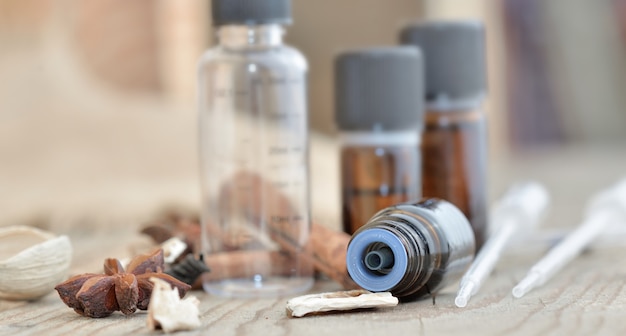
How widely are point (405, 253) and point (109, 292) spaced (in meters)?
0.25

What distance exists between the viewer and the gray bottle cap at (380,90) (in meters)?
1.00

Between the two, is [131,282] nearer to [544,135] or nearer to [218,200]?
[218,200]

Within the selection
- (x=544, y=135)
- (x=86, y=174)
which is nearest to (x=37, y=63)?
(x=86, y=174)

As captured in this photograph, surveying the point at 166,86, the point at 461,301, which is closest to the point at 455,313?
the point at 461,301

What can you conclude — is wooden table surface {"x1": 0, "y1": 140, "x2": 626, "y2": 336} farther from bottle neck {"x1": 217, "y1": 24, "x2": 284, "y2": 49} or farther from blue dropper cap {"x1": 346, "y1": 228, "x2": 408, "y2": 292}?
bottle neck {"x1": 217, "y1": 24, "x2": 284, "y2": 49}

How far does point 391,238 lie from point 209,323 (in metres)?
0.16

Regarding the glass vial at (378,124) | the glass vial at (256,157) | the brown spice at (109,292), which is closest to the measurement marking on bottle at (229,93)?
the glass vial at (256,157)

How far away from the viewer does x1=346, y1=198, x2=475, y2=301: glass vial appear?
0.82m

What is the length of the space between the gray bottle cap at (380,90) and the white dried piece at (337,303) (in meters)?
0.24

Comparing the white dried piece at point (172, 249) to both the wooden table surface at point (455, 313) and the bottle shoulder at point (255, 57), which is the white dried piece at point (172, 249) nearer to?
the wooden table surface at point (455, 313)

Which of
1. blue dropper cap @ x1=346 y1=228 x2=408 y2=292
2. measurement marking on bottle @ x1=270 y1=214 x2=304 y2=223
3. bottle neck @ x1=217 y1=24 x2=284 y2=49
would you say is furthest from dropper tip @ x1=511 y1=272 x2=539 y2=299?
bottle neck @ x1=217 y1=24 x2=284 y2=49

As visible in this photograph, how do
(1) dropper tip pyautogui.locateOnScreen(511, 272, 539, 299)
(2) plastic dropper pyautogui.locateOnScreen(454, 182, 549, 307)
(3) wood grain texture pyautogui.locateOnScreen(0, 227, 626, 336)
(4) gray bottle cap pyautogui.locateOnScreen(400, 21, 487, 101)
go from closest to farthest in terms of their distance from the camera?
(3) wood grain texture pyautogui.locateOnScreen(0, 227, 626, 336) → (1) dropper tip pyautogui.locateOnScreen(511, 272, 539, 299) → (2) plastic dropper pyautogui.locateOnScreen(454, 182, 549, 307) → (4) gray bottle cap pyautogui.locateOnScreen(400, 21, 487, 101)

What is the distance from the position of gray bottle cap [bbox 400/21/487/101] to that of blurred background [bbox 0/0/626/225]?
0.36 feet

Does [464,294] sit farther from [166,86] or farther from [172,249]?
[166,86]
